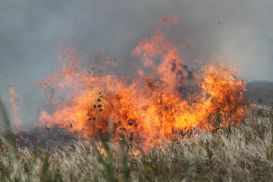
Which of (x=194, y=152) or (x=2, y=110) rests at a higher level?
(x=2, y=110)

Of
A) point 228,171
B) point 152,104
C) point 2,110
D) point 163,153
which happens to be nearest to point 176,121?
point 152,104

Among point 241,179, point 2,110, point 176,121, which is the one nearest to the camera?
point 2,110

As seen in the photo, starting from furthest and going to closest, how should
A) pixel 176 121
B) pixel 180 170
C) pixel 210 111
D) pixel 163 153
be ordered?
pixel 210 111
pixel 176 121
pixel 163 153
pixel 180 170

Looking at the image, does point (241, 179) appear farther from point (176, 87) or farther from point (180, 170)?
point (176, 87)

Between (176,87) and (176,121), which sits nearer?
(176,121)

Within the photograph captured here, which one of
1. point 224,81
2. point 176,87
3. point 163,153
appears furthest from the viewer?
point 176,87

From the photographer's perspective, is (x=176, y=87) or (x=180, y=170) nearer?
(x=180, y=170)

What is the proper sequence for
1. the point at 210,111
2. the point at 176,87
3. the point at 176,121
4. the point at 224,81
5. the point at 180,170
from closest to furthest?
the point at 180,170 < the point at 176,121 < the point at 210,111 < the point at 224,81 < the point at 176,87

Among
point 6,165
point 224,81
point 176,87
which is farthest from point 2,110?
point 176,87

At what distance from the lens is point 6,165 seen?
571 centimetres

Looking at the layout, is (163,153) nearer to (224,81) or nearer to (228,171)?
(228,171)

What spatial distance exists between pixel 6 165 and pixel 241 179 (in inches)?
109

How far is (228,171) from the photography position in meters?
4.90

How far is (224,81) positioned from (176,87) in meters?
4.27
